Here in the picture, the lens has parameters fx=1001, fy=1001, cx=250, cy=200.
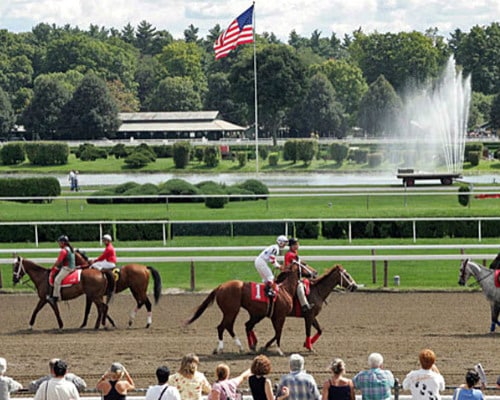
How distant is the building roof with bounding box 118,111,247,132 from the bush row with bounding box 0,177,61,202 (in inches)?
1652

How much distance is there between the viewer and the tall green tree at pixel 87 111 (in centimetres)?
6744

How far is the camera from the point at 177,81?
285 feet

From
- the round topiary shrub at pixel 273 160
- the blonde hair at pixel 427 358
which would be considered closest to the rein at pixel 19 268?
the blonde hair at pixel 427 358

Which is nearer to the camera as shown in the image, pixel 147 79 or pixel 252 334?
pixel 252 334

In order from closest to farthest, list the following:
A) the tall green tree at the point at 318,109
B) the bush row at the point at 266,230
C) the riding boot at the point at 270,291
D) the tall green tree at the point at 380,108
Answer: the riding boot at the point at 270,291 → the bush row at the point at 266,230 → the tall green tree at the point at 318,109 → the tall green tree at the point at 380,108

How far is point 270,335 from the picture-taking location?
11820mm

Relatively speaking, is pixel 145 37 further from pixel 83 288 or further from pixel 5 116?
pixel 83 288

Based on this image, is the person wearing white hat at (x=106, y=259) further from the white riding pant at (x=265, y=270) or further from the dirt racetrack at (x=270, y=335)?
the white riding pant at (x=265, y=270)

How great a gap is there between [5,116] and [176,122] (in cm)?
1264

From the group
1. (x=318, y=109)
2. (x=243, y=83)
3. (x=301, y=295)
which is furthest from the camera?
(x=318, y=109)

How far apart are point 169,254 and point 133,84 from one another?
77.0 meters

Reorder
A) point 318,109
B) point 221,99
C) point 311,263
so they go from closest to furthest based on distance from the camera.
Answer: point 311,263 < point 318,109 < point 221,99

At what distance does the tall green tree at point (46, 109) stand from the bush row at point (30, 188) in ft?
125

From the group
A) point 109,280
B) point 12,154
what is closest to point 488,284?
point 109,280
